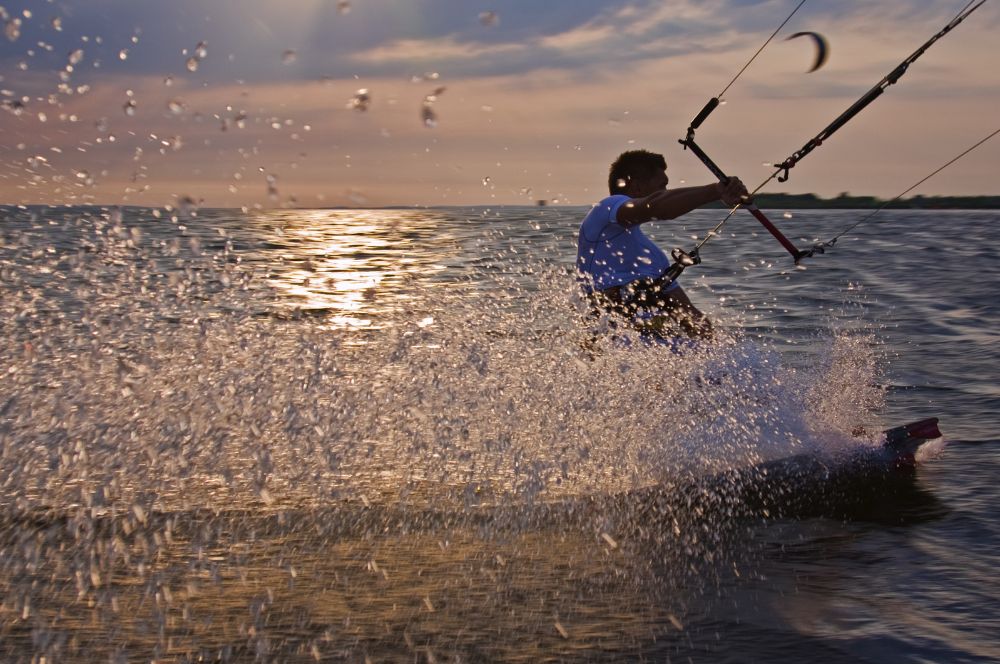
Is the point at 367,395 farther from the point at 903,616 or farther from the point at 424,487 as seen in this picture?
the point at 903,616

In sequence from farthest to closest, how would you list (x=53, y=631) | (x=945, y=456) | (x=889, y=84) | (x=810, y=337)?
(x=810, y=337) → (x=945, y=456) → (x=889, y=84) → (x=53, y=631)

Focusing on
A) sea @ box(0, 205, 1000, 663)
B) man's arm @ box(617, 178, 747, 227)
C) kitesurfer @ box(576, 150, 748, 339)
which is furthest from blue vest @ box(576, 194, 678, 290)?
sea @ box(0, 205, 1000, 663)

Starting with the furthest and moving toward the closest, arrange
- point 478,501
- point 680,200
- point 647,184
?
point 647,184
point 680,200
point 478,501

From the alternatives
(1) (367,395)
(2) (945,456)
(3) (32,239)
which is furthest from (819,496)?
(3) (32,239)

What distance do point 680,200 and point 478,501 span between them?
2.15 meters

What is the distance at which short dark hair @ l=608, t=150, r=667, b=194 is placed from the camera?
6770 millimetres

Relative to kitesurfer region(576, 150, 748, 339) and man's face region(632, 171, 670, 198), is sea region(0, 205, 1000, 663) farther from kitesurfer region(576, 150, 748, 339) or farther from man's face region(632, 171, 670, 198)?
man's face region(632, 171, 670, 198)

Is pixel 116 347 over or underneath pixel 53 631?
over

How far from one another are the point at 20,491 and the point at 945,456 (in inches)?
231

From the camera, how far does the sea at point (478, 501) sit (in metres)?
4.05

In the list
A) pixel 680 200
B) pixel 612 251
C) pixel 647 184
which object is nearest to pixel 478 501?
pixel 612 251

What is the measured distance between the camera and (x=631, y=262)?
6605 millimetres

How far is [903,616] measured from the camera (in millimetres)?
4234

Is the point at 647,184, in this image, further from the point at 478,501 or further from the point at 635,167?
the point at 478,501
